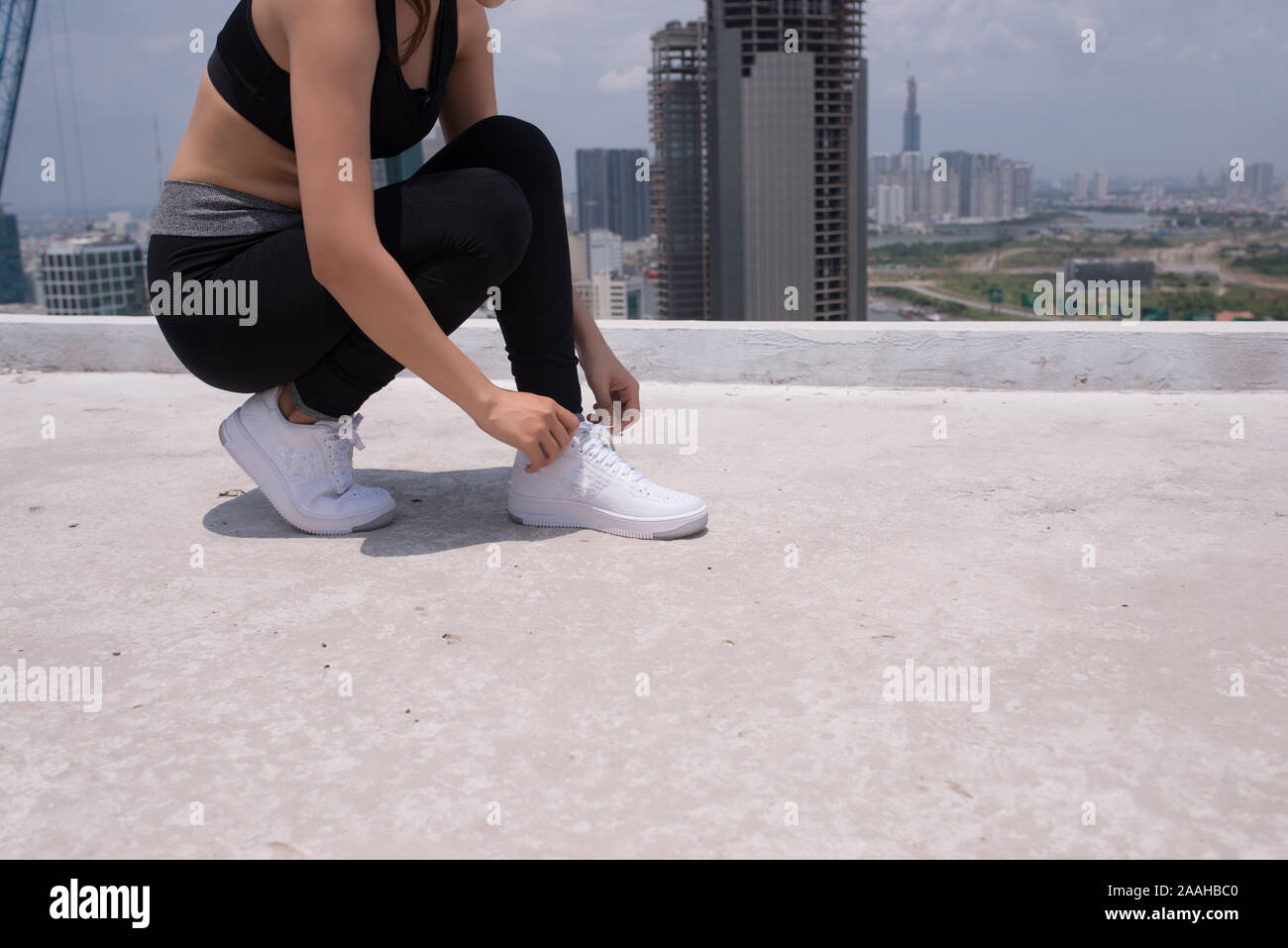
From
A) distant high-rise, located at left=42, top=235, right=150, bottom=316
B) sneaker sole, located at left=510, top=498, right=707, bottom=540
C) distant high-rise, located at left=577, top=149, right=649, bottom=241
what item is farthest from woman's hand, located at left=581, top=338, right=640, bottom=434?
distant high-rise, located at left=577, top=149, right=649, bottom=241

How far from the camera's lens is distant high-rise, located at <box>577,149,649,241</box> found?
3750 cm

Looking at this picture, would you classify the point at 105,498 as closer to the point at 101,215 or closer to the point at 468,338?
the point at 468,338

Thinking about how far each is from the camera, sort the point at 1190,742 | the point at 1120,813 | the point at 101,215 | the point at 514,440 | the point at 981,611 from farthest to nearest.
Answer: the point at 101,215 → the point at 514,440 → the point at 981,611 → the point at 1190,742 → the point at 1120,813

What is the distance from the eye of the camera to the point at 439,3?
1.58 metres

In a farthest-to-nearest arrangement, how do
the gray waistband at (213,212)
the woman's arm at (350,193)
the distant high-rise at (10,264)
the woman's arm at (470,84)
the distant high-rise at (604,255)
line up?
1. the distant high-rise at (10,264)
2. the distant high-rise at (604,255)
3. the woman's arm at (470,84)
4. the gray waistband at (213,212)
5. the woman's arm at (350,193)

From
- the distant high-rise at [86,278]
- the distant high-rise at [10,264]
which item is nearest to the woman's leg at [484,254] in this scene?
the distant high-rise at [86,278]

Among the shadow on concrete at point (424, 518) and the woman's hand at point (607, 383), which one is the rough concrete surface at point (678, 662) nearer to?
the shadow on concrete at point (424, 518)

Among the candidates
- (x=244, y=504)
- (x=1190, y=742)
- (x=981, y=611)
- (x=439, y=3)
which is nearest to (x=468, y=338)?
(x=244, y=504)

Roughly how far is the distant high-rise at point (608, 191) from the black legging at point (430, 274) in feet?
114

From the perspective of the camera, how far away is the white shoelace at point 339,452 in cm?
173

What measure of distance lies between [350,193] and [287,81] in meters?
0.26

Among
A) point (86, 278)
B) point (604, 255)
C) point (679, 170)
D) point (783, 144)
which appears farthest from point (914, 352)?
point (679, 170)
